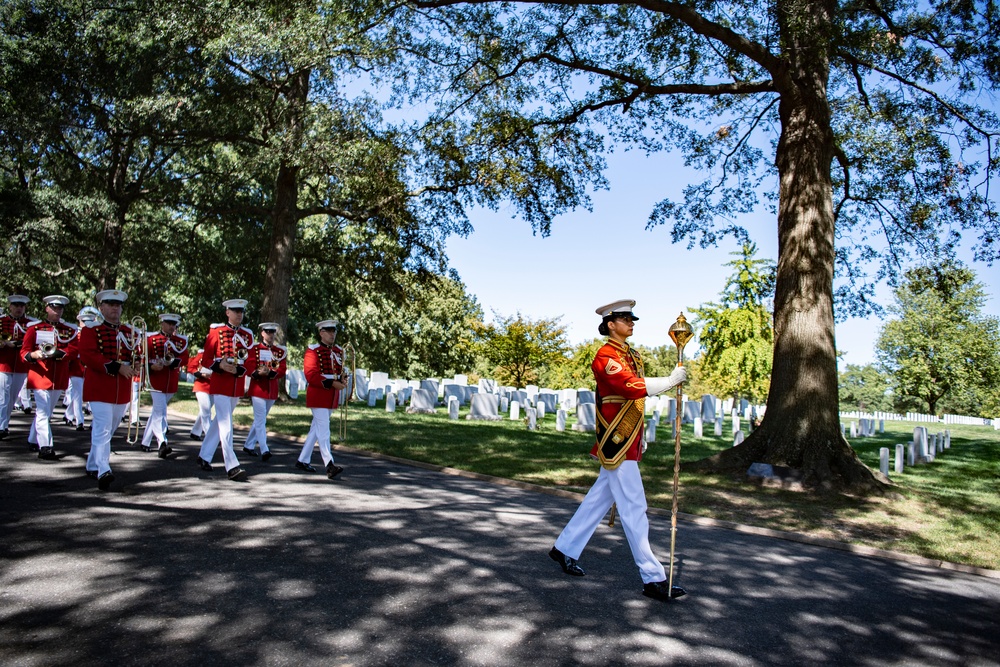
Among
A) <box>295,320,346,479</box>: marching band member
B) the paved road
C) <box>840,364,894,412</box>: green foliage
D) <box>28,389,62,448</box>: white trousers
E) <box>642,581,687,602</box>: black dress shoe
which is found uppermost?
<box>840,364,894,412</box>: green foliage

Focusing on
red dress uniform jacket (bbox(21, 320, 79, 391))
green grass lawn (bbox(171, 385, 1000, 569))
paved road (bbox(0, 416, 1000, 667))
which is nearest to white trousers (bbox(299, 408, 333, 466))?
paved road (bbox(0, 416, 1000, 667))

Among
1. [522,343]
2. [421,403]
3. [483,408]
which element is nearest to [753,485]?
[483,408]

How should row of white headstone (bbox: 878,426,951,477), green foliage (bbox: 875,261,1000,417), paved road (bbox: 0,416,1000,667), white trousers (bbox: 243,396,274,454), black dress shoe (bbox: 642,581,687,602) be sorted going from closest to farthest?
paved road (bbox: 0,416,1000,667), black dress shoe (bbox: 642,581,687,602), white trousers (bbox: 243,396,274,454), row of white headstone (bbox: 878,426,951,477), green foliage (bbox: 875,261,1000,417)

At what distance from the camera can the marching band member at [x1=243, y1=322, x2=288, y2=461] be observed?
11.1 m

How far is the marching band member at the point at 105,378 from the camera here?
8.02 m

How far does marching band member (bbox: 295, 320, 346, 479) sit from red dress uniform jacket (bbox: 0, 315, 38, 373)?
5243mm

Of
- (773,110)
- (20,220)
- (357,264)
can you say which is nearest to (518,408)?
(357,264)

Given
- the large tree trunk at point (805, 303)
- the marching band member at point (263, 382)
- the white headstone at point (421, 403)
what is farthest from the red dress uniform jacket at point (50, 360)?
the white headstone at point (421, 403)

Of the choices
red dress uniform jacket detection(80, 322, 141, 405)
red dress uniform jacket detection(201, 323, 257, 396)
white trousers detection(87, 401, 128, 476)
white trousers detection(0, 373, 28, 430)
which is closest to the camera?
white trousers detection(87, 401, 128, 476)

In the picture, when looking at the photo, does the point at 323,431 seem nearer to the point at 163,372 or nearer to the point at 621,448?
the point at 163,372

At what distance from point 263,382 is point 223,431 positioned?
2.48 m

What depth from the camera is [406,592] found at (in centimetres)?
492

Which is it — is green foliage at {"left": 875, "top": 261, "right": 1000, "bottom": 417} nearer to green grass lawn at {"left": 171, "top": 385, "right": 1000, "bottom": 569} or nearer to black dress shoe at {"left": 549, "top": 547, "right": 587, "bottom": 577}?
green grass lawn at {"left": 171, "top": 385, "right": 1000, "bottom": 569}

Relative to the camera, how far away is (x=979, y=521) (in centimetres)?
965
